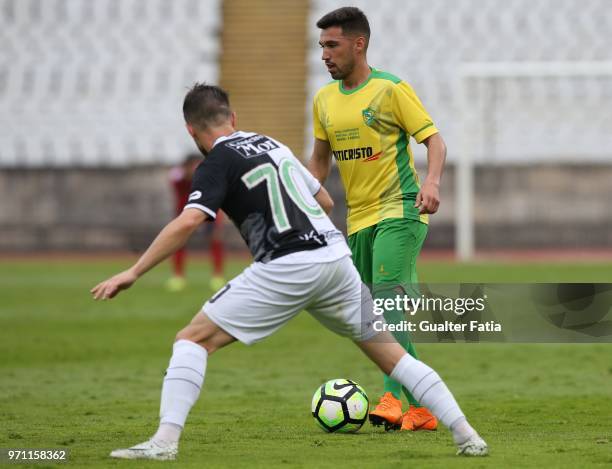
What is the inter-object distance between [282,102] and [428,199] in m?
21.4

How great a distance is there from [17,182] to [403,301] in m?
18.9

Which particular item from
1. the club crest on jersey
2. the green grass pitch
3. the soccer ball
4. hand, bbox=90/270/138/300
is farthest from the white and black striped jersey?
the soccer ball

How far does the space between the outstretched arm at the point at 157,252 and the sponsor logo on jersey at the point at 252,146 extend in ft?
1.29

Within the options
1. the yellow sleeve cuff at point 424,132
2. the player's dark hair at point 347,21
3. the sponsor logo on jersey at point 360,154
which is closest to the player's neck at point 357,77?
the player's dark hair at point 347,21

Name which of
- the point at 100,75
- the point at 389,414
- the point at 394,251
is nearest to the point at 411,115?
the point at 394,251

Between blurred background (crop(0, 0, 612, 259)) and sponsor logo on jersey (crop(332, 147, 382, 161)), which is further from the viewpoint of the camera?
blurred background (crop(0, 0, 612, 259))

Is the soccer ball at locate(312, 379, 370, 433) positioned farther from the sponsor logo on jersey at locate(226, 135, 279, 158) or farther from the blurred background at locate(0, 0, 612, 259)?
the blurred background at locate(0, 0, 612, 259)

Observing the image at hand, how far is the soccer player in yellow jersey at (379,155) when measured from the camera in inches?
271

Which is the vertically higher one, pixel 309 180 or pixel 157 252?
pixel 309 180

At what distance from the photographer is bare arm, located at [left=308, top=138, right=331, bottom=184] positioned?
7.26 m

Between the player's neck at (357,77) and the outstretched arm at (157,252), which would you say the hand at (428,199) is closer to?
the player's neck at (357,77)

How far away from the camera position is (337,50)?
6844mm

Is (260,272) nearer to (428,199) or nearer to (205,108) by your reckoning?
(205,108)

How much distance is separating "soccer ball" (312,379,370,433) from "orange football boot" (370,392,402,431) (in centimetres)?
8
